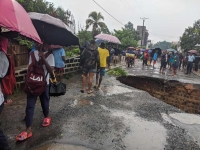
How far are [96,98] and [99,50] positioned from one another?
1.73m

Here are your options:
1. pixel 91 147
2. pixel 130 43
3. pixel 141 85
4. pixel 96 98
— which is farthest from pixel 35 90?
pixel 130 43

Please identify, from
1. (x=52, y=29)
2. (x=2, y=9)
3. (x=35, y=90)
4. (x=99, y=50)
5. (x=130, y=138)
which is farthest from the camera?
(x=99, y=50)

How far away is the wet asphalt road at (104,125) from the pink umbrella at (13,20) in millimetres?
1838

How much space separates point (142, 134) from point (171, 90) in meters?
6.24

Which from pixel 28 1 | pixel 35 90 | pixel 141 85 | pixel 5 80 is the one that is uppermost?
pixel 28 1

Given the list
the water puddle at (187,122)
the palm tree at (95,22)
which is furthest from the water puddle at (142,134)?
the palm tree at (95,22)

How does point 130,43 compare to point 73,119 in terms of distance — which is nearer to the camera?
point 73,119

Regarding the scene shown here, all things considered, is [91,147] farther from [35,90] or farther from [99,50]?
[99,50]

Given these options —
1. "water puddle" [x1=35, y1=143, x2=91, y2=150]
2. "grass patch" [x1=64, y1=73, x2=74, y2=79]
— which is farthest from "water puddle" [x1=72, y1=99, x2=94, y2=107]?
"grass patch" [x1=64, y1=73, x2=74, y2=79]

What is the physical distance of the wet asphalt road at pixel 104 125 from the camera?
11.0 ft

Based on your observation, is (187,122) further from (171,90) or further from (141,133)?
(171,90)

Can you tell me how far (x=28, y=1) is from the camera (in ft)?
32.8

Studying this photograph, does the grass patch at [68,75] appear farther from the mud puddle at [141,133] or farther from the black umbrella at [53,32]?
the black umbrella at [53,32]

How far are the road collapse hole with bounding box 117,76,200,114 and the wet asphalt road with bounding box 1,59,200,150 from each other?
2415 mm
